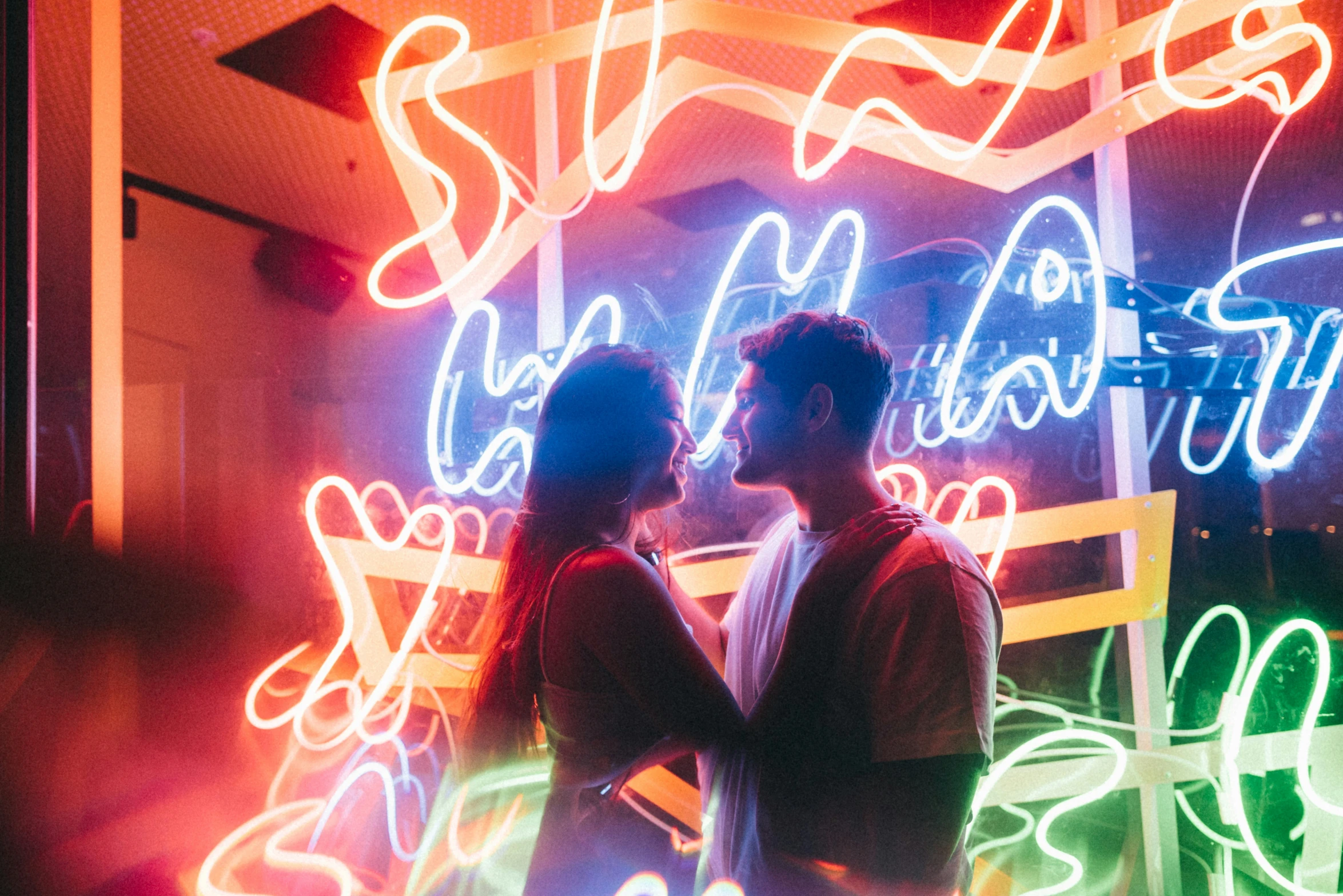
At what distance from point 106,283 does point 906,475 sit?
7.73 feet

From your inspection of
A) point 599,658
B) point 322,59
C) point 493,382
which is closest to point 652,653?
point 599,658

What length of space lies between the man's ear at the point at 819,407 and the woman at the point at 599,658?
0.83 ft

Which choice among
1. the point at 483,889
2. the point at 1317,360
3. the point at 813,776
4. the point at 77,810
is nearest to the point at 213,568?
the point at 77,810

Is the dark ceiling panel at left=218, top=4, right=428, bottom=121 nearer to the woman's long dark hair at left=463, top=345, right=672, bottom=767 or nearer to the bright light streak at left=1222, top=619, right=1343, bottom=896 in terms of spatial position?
the woman's long dark hair at left=463, top=345, right=672, bottom=767

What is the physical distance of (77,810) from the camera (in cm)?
211

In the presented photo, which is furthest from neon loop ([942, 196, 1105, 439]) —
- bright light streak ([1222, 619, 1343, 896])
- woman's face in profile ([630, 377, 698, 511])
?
bright light streak ([1222, 619, 1343, 896])

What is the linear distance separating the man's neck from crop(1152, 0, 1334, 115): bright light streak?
1.31m

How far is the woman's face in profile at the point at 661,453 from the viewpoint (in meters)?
1.68

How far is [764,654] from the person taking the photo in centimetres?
160

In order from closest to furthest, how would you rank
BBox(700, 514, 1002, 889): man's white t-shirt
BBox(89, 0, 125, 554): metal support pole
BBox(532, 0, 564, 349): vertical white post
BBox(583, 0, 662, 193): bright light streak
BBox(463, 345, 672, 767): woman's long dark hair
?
BBox(700, 514, 1002, 889): man's white t-shirt < BBox(463, 345, 672, 767): woman's long dark hair < BBox(583, 0, 662, 193): bright light streak < BBox(89, 0, 125, 554): metal support pole < BBox(532, 0, 564, 349): vertical white post

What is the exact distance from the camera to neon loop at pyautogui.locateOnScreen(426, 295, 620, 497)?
2.02m

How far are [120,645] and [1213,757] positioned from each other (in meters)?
3.09

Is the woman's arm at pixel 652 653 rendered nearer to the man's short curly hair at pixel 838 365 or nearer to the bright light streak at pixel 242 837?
the man's short curly hair at pixel 838 365

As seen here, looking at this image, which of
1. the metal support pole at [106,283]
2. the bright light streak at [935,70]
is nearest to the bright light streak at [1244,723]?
the bright light streak at [935,70]
